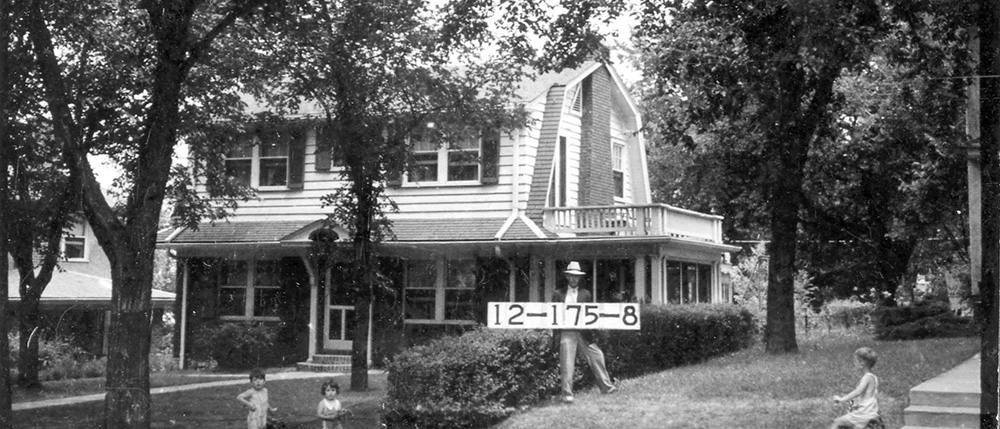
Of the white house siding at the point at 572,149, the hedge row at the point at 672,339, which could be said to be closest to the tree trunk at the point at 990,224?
the hedge row at the point at 672,339

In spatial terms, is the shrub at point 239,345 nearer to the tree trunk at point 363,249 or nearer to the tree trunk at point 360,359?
the tree trunk at point 363,249

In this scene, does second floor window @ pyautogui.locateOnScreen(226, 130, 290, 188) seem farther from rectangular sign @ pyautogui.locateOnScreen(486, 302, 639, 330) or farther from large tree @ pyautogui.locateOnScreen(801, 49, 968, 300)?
rectangular sign @ pyautogui.locateOnScreen(486, 302, 639, 330)

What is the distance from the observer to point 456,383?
39.9 ft

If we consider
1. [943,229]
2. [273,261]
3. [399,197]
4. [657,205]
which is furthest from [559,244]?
[943,229]

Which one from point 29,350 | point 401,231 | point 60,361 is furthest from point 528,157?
point 60,361

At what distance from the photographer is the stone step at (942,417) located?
10062mm

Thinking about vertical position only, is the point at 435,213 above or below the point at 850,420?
above

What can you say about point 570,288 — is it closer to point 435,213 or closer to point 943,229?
point 435,213

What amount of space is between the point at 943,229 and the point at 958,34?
1381 centimetres

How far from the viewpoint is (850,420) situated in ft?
31.4

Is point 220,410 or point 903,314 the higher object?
point 903,314

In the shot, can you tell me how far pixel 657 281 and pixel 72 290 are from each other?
16.5 metres

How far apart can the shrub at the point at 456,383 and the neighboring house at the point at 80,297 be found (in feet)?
55.1

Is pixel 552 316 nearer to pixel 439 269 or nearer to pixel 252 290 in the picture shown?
pixel 439 269
